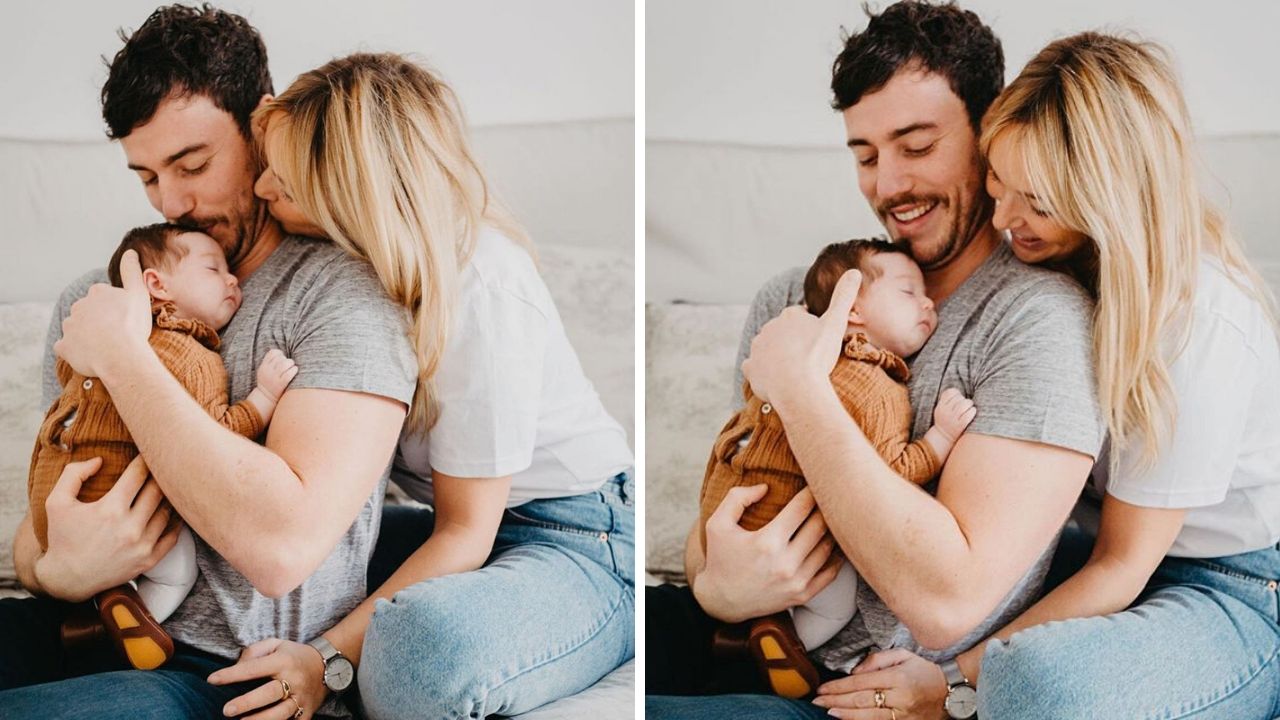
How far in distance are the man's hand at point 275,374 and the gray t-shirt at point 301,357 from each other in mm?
13

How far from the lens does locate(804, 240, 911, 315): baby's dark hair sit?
1.68 metres

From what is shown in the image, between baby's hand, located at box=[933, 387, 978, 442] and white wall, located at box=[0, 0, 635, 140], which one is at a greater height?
white wall, located at box=[0, 0, 635, 140]

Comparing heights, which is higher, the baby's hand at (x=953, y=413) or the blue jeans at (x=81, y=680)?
the baby's hand at (x=953, y=413)

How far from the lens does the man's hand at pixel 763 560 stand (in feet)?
5.42

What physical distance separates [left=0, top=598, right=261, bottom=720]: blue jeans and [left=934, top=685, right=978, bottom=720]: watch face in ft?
3.05

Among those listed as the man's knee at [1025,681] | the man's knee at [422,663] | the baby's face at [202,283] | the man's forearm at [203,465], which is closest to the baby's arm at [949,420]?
the man's knee at [1025,681]

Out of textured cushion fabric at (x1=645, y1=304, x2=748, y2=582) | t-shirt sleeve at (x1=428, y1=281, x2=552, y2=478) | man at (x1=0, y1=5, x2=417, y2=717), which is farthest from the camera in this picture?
textured cushion fabric at (x1=645, y1=304, x2=748, y2=582)

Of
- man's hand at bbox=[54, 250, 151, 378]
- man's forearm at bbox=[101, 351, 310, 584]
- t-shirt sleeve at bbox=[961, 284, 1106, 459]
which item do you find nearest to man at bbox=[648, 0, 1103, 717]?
t-shirt sleeve at bbox=[961, 284, 1106, 459]

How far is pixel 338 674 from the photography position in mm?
1690

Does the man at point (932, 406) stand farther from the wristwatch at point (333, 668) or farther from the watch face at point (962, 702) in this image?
the wristwatch at point (333, 668)

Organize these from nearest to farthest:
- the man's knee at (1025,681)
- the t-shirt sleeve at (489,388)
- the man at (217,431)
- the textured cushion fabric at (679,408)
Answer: the man's knee at (1025,681) < the man at (217,431) < the t-shirt sleeve at (489,388) < the textured cushion fabric at (679,408)

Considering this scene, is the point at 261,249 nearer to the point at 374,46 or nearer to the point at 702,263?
the point at 374,46

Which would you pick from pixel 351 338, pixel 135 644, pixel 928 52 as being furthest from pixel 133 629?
pixel 928 52

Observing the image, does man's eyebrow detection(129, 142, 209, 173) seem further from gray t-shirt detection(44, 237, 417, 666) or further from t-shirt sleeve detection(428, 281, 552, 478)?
t-shirt sleeve detection(428, 281, 552, 478)
